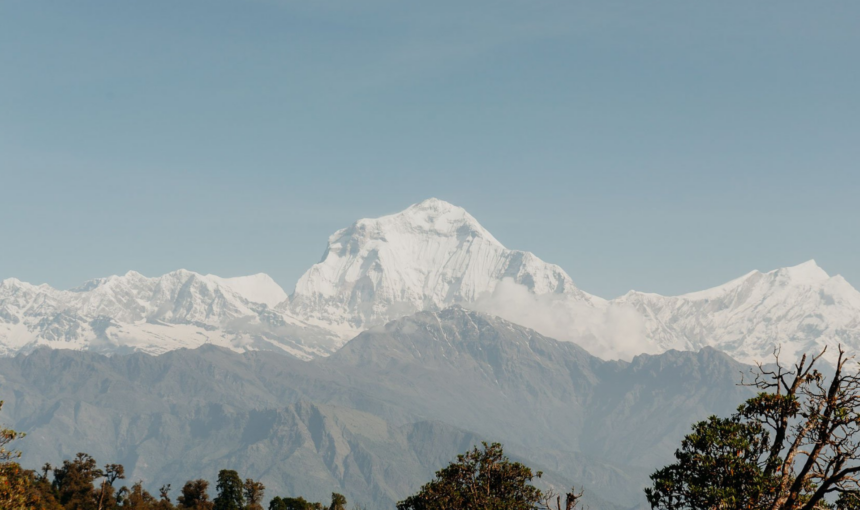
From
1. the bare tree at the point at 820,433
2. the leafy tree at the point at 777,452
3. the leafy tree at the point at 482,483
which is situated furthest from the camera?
the leafy tree at the point at 482,483

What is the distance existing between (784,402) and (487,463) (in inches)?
1550

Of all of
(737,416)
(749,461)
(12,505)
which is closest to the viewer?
(749,461)

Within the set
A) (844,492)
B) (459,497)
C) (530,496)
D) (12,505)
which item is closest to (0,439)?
(12,505)

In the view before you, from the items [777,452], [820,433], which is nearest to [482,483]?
[777,452]

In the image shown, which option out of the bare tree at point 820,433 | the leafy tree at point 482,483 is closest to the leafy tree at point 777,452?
the bare tree at point 820,433

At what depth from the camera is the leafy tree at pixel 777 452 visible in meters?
33.5

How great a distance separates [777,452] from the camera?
39.6 meters

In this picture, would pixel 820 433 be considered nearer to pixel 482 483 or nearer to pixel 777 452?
pixel 777 452

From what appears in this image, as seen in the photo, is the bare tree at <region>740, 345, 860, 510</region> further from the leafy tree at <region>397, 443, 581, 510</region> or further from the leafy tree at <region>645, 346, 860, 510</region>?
the leafy tree at <region>397, 443, 581, 510</region>

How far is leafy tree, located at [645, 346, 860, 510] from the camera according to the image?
33.5m

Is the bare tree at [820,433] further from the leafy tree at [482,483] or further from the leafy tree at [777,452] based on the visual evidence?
the leafy tree at [482,483]

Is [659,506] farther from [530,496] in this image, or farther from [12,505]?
[12,505]

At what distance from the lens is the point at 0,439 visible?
57.8 meters

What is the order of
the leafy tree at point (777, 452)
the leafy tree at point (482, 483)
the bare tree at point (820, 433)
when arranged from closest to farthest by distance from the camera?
the bare tree at point (820, 433), the leafy tree at point (777, 452), the leafy tree at point (482, 483)
